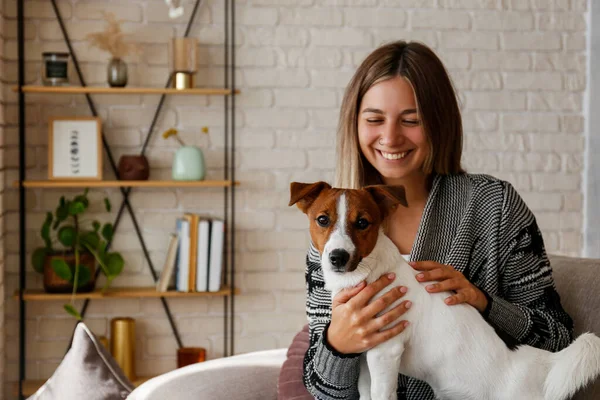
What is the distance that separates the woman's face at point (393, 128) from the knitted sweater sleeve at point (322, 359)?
0.27 meters

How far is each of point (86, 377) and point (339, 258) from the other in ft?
2.73

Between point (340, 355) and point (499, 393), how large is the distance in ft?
0.99

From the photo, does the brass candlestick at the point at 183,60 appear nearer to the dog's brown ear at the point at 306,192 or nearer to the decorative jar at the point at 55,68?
the decorative jar at the point at 55,68

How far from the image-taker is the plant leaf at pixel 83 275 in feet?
10.9

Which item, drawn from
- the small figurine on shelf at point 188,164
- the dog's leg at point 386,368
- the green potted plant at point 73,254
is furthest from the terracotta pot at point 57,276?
the dog's leg at point 386,368

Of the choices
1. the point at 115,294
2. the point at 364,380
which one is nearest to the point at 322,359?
the point at 364,380

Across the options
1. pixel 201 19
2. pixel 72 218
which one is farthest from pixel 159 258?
pixel 201 19

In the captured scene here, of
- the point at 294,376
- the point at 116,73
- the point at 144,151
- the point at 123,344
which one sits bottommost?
the point at 123,344

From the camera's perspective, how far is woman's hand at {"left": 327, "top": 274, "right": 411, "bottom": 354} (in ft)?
4.53

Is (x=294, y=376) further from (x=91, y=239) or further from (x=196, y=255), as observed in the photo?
(x=91, y=239)

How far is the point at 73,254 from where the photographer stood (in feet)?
10.9

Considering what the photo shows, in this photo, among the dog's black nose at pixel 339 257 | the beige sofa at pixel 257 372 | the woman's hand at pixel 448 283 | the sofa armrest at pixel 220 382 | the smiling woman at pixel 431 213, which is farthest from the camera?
the sofa armrest at pixel 220 382

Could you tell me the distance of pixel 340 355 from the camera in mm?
1522

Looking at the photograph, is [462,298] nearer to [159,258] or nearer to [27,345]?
[159,258]
